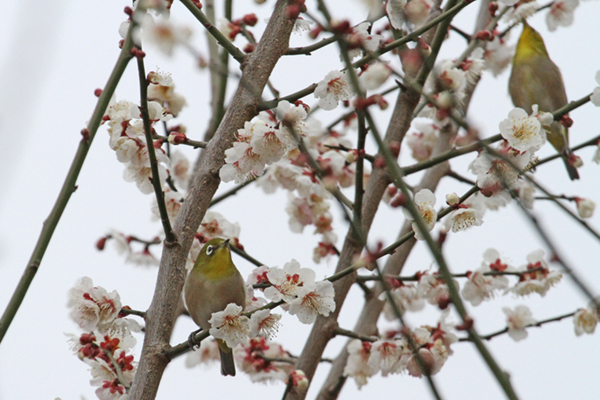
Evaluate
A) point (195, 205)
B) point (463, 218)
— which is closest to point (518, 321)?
point (463, 218)

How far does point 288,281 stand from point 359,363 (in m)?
1.24

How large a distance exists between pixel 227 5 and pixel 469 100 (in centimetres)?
155

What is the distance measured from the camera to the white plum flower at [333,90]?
95.4 inches

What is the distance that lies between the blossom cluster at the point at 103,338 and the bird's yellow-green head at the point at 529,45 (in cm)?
317

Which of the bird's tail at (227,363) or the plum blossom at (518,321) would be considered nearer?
the bird's tail at (227,363)

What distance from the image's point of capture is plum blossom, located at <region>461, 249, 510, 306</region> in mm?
3588

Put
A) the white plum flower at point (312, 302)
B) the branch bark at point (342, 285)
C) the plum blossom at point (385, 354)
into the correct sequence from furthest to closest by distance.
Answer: the plum blossom at point (385, 354) < the branch bark at point (342, 285) < the white plum flower at point (312, 302)

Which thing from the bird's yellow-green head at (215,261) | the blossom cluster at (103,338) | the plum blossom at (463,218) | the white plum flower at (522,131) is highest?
the bird's yellow-green head at (215,261)

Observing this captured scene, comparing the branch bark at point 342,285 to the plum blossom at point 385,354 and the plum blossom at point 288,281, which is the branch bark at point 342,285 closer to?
the plum blossom at point 385,354

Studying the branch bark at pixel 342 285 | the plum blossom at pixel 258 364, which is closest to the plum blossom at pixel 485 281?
the branch bark at pixel 342 285

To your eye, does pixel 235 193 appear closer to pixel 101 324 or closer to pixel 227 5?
pixel 227 5

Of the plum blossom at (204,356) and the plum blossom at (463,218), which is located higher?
the plum blossom at (204,356)

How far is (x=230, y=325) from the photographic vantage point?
239cm

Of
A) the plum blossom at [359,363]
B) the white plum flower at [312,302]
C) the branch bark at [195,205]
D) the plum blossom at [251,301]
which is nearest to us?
the branch bark at [195,205]
